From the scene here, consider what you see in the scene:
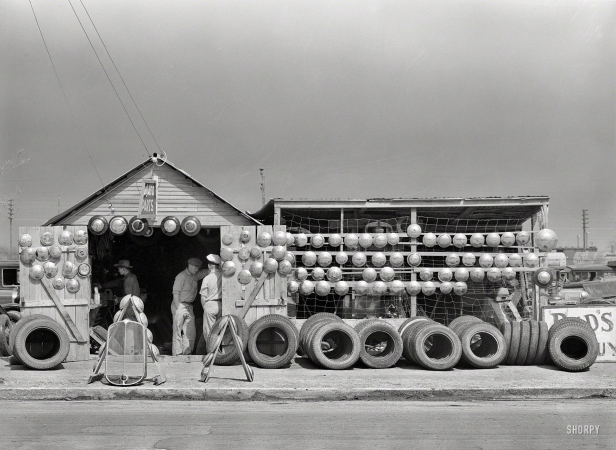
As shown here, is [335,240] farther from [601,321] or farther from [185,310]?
[601,321]

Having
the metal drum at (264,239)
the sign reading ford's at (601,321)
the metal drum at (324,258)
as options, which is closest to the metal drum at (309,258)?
the metal drum at (324,258)

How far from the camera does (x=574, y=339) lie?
1245cm

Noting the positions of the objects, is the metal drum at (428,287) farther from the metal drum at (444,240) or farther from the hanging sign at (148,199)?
the hanging sign at (148,199)

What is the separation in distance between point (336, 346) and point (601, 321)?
5.01 m

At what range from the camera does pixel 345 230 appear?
622 inches

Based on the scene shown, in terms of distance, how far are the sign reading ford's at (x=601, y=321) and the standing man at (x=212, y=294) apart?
624 cm

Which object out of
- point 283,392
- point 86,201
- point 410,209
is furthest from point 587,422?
point 86,201

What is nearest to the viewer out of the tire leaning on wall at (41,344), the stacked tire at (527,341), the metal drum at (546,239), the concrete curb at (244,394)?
the concrete curb at (244,394)

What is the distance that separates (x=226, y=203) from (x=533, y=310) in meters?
6.57

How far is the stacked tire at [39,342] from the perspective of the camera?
38.4 feet

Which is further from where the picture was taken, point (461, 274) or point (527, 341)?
point (461, 274)

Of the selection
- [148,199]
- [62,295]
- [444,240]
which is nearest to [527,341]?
[444,240]

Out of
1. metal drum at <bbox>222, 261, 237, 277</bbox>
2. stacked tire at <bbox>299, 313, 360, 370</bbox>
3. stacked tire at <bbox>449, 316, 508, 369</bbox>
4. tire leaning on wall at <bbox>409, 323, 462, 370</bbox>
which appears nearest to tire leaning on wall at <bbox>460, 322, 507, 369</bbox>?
stacked tire at <bbox>449, 316, 508, 369</bbox>

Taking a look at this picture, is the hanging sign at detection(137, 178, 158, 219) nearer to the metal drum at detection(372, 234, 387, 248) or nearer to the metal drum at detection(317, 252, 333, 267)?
the metal drum at detection(317, 252, 333, 267)
